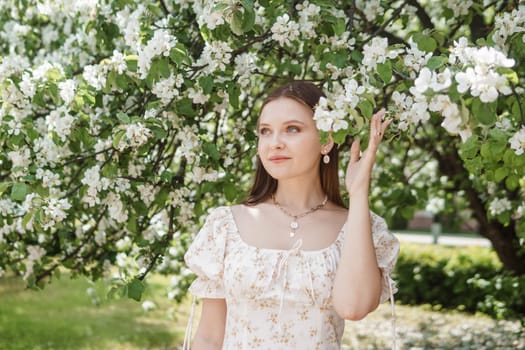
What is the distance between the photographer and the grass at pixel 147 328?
22.9 feet

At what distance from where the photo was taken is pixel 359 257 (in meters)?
2.00

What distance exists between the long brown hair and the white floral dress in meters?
0.21

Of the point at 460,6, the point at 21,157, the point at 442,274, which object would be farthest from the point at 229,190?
the point at 442,274

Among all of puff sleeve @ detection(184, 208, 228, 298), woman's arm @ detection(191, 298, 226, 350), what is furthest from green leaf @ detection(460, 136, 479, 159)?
woman's arm @ detection(191, 298, 226, 350)

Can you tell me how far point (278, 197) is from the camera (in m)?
2.33

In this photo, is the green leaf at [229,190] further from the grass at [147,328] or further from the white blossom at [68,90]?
the grass at [147,328]

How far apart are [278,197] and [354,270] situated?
1.43 feet

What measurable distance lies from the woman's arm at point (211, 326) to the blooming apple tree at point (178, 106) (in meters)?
0.63

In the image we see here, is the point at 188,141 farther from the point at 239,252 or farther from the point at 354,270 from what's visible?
the point at 354,270

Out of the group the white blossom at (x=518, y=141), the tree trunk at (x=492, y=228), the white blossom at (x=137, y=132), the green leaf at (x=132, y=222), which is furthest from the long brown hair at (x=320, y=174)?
the tree trunk at (x=492, y=228)

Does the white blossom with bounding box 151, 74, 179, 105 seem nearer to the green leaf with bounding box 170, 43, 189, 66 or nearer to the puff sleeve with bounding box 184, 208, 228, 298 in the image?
the green leaf with bounding box 170, 43, 189, 66

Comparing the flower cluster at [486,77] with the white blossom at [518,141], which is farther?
the white blossom at [518,141]

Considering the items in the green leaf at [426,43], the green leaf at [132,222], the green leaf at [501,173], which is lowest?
the green leaf at [132,222]

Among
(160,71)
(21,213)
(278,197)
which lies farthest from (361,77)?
(21,213)
